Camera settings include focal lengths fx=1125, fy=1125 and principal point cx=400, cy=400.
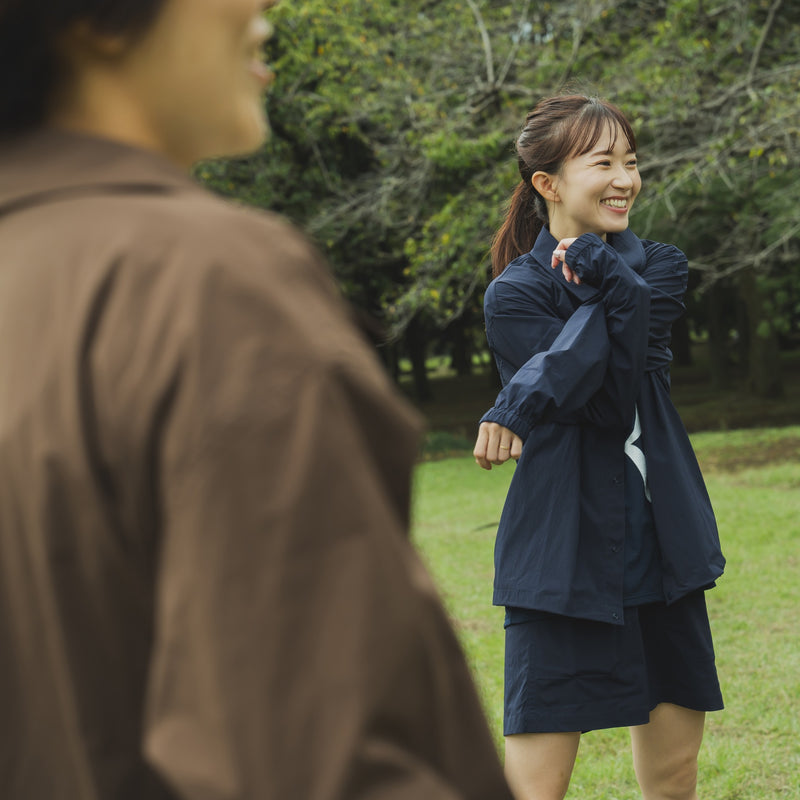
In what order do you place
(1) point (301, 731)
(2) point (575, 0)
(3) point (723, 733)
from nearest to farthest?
(1) point (301, 731) < (3) point (723, 733) < (2) point (575, 0)

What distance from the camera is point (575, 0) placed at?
12109 mm

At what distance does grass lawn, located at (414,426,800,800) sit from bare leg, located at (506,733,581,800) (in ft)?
4.50

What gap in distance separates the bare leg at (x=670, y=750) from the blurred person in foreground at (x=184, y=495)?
6.73 ft

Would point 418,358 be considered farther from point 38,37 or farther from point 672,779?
point 38,37

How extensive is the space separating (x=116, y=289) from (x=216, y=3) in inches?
10.8

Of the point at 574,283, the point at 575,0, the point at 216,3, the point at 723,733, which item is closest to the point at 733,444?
the point at 575,0

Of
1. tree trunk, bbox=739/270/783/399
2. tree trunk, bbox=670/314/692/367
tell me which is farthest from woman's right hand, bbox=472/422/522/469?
tree trunk, bbox=670/314/692/367

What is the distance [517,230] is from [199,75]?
2.46m

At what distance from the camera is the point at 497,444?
2.66 meters

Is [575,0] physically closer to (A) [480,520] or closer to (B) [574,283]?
(A) [480,520]

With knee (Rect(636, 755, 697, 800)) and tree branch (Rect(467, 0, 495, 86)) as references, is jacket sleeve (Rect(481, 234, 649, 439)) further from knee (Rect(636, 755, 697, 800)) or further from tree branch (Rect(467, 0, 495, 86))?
tree branch (Rect(467, 0, 495, 86))

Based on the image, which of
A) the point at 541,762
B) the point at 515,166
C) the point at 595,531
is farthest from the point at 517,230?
the point at 515,166

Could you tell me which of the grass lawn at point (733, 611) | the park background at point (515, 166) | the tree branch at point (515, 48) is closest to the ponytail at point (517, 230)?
the grass lawn at point (733, 611)

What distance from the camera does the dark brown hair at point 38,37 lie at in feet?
2.93
